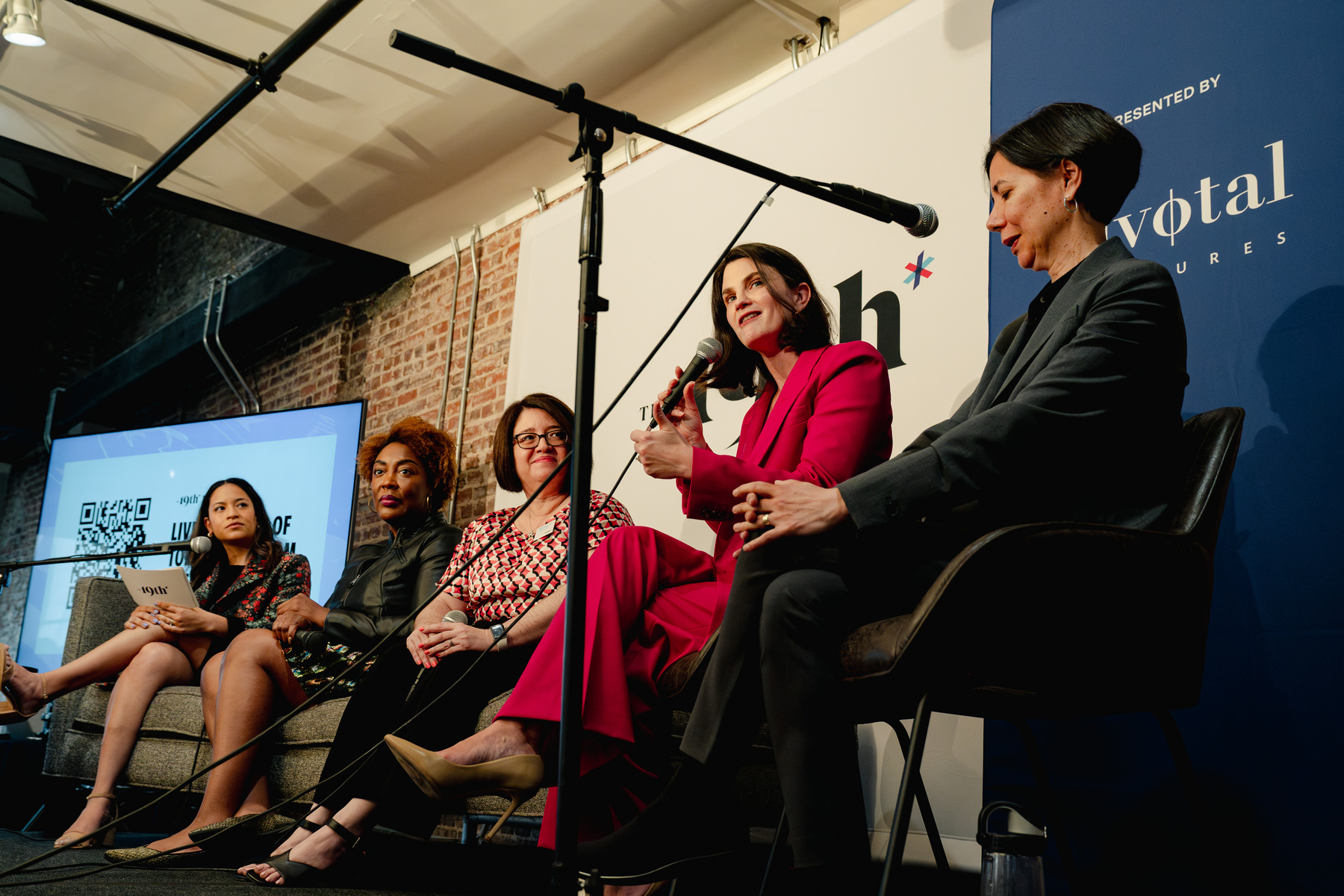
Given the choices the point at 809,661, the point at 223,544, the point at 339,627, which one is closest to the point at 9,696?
the point at 223,544

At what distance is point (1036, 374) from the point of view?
152 cm

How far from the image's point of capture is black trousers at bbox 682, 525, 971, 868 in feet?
4.23

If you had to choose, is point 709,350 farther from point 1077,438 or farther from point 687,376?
point 1077,438

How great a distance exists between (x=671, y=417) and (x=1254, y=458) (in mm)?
1158

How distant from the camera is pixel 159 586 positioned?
3.30 metres

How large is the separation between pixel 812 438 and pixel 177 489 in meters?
5.32

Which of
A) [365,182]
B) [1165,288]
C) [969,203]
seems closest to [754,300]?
[969,203]

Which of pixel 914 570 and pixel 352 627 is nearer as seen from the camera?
pixel 914 570

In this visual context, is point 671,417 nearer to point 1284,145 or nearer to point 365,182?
point 1284,145

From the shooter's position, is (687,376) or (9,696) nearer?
(687,376)

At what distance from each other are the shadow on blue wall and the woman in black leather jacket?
182cm

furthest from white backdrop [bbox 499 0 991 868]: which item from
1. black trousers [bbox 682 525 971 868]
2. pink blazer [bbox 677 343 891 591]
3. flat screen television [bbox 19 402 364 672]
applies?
flat screen television [bbox 19 402 364 672]

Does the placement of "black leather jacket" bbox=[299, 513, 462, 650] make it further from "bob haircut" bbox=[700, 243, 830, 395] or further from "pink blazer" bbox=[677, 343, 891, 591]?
"pink blazer" bbox=[677, 343, 891, 591]

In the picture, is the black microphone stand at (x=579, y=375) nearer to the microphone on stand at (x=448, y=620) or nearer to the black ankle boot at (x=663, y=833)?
the black ankle boot at (x=663, y=833)
